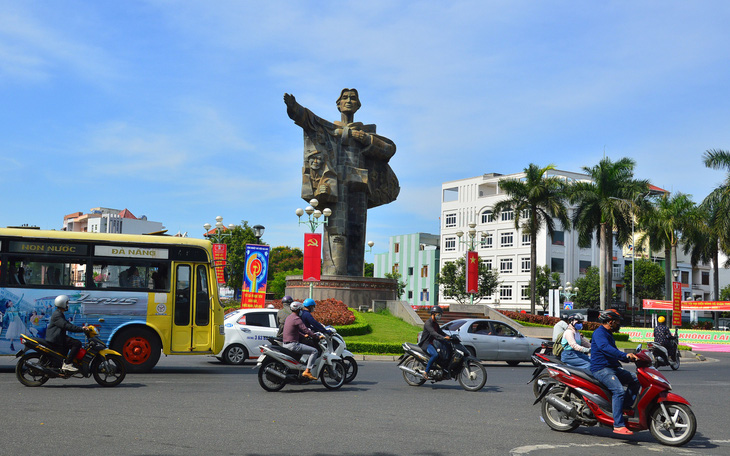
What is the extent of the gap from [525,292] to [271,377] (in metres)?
69.0

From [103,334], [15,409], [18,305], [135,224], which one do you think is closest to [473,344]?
[103,334]

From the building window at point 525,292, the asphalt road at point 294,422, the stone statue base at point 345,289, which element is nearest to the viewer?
the asphalt road at point 294,422

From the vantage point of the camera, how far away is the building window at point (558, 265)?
262ft

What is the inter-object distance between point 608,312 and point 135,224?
97.3m

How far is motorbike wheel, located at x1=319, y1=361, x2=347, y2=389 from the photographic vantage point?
12656mm

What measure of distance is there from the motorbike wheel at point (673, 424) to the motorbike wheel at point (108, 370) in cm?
876

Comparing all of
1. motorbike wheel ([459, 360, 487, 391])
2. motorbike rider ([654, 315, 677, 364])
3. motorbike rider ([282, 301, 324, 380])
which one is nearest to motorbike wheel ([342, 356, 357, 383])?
motorbike rider ([282, 301, 324, 380])

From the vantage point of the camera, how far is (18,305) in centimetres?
1441

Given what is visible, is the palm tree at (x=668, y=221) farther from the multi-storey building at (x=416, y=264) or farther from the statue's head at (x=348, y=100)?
the multi-storey building at (x=416, y=264)

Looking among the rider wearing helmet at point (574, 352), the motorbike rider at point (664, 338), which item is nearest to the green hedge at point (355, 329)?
the motorbike rider at point (664, 338)

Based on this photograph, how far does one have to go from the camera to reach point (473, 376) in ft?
43.0

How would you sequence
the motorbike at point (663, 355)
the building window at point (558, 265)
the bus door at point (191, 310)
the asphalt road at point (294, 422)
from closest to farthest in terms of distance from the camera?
the asphalt road at point (294, 422), the bus door at point (191, 310), the motorbike at point (663, 355), the building window at point (558, 265)

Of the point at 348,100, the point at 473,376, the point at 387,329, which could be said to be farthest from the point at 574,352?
the point at 348,100

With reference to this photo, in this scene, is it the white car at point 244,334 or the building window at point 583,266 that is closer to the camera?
the white car at point 244,334
